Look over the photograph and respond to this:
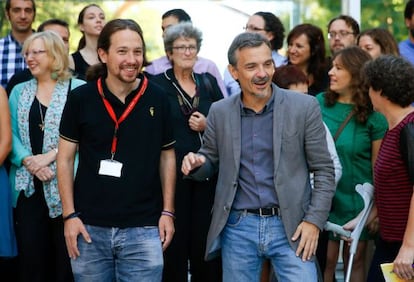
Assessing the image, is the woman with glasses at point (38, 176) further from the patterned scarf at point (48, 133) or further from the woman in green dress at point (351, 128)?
the woman in green dress at point (351, 128)

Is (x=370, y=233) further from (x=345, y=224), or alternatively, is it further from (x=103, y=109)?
(x=103, y=109)

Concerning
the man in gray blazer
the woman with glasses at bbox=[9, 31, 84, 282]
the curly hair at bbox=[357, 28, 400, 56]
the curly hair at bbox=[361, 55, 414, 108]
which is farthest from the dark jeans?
the curly hair at bbox=[357, 28, 400, 56]

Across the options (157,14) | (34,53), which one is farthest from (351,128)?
(157,14)

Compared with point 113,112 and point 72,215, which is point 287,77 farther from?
point 72,215

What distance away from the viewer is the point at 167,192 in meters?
4.62

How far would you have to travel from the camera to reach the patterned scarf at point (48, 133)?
5.50 m

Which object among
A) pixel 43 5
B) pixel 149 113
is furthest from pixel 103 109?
pixel 43 5

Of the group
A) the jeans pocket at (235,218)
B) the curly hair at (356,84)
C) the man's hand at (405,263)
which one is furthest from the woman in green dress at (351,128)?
the jeans pocket at (235,218)

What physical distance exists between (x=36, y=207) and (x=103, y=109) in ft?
4.61

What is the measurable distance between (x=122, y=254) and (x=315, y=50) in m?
2.93

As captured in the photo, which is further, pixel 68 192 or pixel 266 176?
pixel 68 192

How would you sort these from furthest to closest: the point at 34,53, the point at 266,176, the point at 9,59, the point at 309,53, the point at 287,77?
1. the point at 9,59
2. the point at 309,53
3. the point at 34,53
4. the point at 287,77
5. the point at 266,176

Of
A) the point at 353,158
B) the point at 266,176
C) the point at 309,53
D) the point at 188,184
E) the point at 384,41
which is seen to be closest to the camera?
the point at 266,176

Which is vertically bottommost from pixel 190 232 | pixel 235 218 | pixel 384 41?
pixel 190 232
